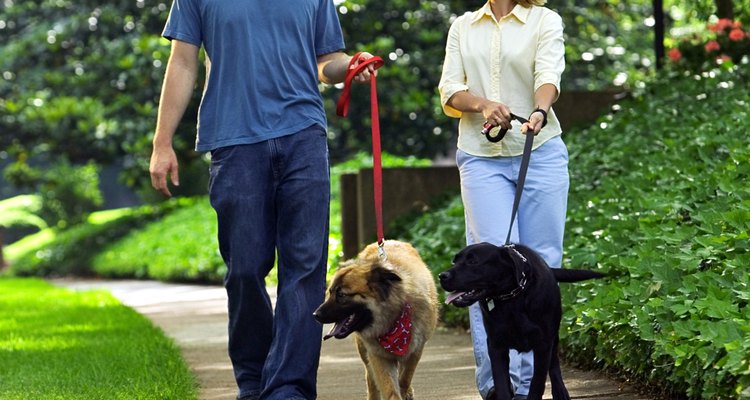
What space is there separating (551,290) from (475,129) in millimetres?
902

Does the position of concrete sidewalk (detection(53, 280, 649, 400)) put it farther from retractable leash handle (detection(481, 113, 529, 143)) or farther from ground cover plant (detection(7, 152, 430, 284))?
ground cover plant (detection(7, 152, 430, 284))

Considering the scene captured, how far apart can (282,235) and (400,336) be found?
672 mm

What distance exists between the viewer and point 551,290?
5137 millimetres

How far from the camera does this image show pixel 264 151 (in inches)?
215

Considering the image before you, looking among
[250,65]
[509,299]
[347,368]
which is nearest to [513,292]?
[509,299]

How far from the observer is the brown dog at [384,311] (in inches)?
213

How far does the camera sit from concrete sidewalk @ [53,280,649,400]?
252 inches

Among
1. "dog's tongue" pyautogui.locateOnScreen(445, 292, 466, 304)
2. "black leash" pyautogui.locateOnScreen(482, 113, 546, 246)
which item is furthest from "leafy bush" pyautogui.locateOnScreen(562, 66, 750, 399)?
"dog's tongue" pyautogui.locateOnScreen(445, 292, 466, 304)

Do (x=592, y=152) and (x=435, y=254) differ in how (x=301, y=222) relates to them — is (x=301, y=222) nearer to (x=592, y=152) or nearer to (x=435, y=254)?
(x=435, y=254)

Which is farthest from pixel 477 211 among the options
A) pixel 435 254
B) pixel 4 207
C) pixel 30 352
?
pixel 4 207

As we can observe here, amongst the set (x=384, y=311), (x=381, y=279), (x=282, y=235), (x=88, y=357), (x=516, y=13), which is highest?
(x=516, y=13)

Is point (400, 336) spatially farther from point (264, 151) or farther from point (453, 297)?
point (264, 151)

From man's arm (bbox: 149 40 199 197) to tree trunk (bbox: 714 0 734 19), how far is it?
35.3 feet

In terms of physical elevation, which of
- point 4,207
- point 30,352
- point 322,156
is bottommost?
point 4,207
